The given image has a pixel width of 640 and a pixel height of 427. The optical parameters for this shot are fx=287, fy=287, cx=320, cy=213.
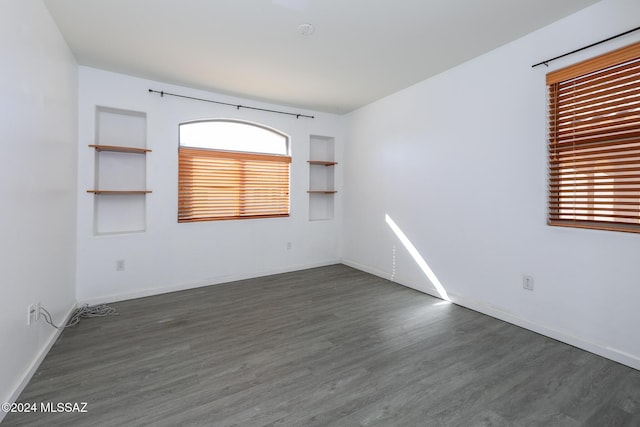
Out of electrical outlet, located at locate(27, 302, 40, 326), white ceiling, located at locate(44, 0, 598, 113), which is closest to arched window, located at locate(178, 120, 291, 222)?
white ceiling, located at locate(44, 0, 598, 113)

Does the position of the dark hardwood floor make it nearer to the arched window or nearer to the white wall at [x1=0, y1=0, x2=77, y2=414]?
the white wall at [x1=0, y1=0, x2=77, y2=414]

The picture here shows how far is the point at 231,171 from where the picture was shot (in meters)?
4.14

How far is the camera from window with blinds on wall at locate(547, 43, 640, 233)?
2.02m

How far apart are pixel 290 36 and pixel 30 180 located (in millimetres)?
2240

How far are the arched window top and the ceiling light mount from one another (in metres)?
2.03

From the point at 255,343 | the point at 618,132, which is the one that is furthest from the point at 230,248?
the point at 618,132

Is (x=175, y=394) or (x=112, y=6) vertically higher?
(x=112, y=6)

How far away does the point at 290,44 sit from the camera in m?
2.71

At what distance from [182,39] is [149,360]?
2718 millimetres

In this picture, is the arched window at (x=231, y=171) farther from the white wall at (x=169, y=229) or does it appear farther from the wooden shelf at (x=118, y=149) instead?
the wooden shelf at (x=118, y=149)

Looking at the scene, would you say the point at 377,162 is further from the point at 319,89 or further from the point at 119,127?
the point at 119,127

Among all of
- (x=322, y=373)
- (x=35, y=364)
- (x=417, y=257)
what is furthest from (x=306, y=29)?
(x=35, y=364)

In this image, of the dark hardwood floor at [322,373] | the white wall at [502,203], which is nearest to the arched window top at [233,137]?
the white wall at [502,203]

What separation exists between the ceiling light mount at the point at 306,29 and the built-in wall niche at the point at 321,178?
2.53 metres
